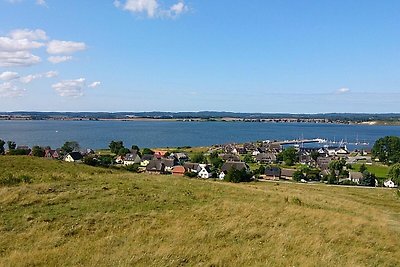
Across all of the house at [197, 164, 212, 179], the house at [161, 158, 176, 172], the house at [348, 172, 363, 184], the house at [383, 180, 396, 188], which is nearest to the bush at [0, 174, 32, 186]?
the house at [197, 164, 212, 179]

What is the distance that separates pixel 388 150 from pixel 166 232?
4876 inches

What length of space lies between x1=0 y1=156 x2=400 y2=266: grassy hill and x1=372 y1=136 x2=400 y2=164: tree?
110 m

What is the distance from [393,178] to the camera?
6831cm

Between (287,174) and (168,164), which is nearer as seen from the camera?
(287,174)

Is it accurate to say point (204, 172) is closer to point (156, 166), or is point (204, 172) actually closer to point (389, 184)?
point (156, 166)

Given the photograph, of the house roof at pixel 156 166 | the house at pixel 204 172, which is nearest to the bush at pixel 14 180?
the house roof at pixel 156 166

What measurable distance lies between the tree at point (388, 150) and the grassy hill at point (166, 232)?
10982 cm

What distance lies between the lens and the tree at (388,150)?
377 feet

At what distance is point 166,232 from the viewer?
10820 millimetres

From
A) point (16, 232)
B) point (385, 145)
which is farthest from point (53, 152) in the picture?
point (385, 145)

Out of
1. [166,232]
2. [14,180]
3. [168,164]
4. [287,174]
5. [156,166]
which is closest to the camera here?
[166,232]

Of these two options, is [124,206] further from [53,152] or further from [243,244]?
[53,152]

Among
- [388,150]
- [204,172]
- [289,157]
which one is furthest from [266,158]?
[204,172]

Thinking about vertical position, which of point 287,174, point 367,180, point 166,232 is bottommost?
point 287,174
